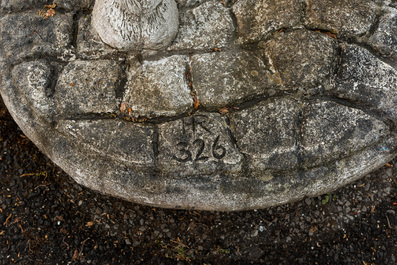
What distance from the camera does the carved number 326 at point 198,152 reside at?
6.51ft

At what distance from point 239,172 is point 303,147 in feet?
1.33

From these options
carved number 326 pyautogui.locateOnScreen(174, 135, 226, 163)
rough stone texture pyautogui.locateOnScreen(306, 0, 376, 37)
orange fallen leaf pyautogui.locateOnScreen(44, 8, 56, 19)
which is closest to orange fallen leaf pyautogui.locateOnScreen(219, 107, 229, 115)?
carved number 326 pyautogui.locateOnScreen(174, 135, 226, 163)

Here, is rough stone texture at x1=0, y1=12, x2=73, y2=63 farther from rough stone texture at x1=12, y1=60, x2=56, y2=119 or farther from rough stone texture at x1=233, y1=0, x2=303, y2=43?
rough stone texture at x1=233, y1=0, x2=303, y2=43

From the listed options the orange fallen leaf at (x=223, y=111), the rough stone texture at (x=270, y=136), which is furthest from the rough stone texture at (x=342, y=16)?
the orange fallen leaf at (x=223, y=111)

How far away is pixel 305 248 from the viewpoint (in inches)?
109

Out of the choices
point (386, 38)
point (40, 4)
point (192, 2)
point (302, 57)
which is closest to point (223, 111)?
point (302, 57)

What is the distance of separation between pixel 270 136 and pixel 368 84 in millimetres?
685

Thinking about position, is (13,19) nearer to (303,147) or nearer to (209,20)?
(209,20)

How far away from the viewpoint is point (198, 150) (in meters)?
1.99

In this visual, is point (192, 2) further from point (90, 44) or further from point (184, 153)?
point (184, 153)

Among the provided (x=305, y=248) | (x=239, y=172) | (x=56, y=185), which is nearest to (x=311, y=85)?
(x=239, y=172)

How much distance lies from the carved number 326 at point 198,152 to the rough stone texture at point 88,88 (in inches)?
19.5

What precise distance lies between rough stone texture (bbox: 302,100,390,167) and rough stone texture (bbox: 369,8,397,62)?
1.48 feet

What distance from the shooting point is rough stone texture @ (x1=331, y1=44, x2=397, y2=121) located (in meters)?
2.04
